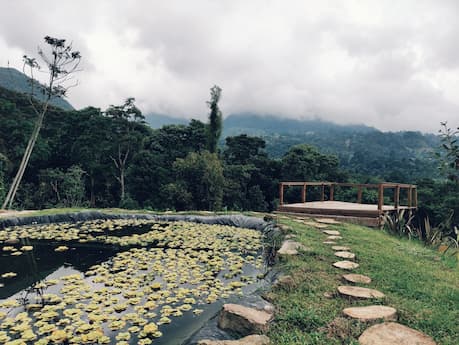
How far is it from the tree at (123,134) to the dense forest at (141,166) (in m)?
0.06

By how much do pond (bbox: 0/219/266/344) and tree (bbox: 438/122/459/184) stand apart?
241 centimetres

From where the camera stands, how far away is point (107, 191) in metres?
18.0

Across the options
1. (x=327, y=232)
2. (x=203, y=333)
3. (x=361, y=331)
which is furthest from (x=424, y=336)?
(x=327, y=232)

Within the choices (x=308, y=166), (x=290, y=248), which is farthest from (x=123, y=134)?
(x=290, y=248)

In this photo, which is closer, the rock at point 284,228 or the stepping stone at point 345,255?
the stepping stone at point 345,255

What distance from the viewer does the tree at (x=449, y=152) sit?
3.22 m

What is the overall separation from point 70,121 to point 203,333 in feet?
58.3

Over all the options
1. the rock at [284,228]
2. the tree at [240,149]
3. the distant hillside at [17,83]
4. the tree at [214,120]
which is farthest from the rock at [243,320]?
the tree at [240,149]

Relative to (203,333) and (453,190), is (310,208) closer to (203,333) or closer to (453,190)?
(203,333)

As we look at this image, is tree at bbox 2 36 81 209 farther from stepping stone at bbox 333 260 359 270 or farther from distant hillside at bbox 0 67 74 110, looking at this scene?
stepping stone at bbox 333 260 359 270

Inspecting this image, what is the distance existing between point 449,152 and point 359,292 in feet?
6.03

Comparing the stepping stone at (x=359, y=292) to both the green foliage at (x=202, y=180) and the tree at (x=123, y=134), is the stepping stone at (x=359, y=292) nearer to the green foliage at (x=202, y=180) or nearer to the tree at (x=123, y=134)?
the green foliage at (x=202, y=180)

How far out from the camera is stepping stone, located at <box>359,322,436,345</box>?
6.19 ft

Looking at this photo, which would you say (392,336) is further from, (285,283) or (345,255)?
(345,255)
